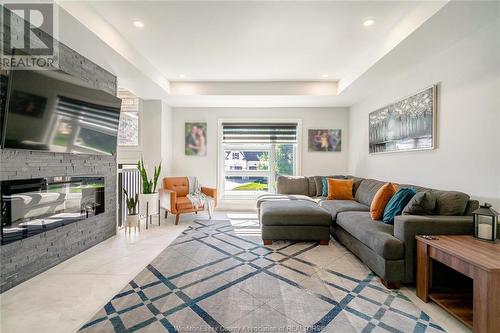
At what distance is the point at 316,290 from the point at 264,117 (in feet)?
13.4

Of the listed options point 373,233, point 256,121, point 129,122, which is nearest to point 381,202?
point 373,233

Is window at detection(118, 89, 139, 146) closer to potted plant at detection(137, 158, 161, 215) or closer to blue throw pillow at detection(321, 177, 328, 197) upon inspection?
potted plant at detection(137, 158, 161, 215)

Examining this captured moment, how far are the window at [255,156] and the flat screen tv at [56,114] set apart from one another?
9.31 ft

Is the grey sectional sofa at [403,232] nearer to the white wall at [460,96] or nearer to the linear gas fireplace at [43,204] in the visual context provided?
the white wall at [460,96]

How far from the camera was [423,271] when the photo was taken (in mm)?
1940

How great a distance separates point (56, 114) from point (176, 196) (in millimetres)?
2478

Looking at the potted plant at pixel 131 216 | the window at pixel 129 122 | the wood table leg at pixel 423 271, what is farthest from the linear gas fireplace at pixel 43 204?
the wood table leg at pixel 423 271

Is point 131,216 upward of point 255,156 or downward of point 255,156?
downward

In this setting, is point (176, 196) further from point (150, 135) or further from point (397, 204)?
point (397, 204)

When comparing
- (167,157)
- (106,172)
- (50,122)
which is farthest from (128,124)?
(50,122)

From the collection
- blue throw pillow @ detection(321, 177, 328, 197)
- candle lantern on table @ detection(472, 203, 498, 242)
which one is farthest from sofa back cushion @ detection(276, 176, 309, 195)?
candle lantern on table @ detection(472, 203, 498, 242)

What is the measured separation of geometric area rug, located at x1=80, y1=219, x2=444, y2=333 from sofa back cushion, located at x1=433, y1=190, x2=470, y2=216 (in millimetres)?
916

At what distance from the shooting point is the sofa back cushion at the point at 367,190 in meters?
3.56

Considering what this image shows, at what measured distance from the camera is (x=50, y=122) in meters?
2.33
